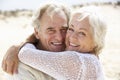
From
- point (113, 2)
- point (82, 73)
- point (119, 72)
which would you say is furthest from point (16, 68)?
point (113, 2)

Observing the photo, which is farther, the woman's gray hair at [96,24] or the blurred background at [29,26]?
the blurred background at [29,26]

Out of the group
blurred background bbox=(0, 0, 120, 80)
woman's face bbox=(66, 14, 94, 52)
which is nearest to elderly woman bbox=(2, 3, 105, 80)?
woman's face bbox=(66, 14, 94, 52)

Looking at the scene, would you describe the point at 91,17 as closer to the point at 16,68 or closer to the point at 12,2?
the point at 16,68

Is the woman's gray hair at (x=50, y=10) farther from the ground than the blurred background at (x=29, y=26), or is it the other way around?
the woman's gray hair at (x=50, y=10)

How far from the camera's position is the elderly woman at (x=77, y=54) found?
8.96 ft

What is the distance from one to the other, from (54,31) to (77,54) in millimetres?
411

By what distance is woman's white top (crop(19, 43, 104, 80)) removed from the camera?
2.73 metres

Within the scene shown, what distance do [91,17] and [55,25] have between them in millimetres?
361

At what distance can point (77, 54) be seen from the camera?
2738mm

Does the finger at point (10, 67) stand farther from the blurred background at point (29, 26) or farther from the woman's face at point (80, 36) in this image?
the blurred background at point (29, 26)

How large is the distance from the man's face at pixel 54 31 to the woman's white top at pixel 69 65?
270 millimetres

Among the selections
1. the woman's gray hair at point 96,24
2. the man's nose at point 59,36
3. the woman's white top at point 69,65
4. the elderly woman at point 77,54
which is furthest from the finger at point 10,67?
the woman's gray hair at point 96,24

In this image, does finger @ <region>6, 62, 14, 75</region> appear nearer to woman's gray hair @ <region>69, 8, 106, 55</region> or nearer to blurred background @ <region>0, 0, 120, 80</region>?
woman's gray hair @ <region>69, 8, 106, 55</region>

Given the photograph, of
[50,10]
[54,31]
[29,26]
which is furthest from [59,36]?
[29,26]
